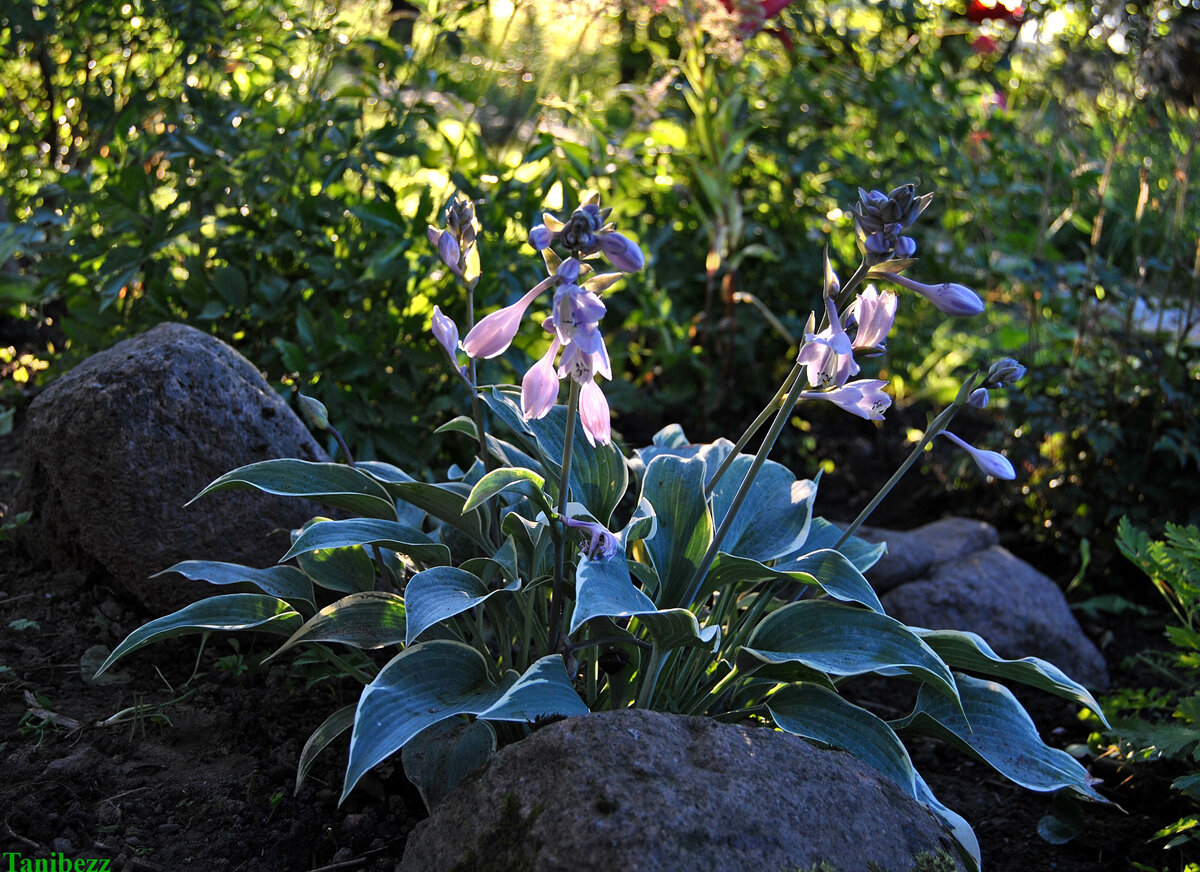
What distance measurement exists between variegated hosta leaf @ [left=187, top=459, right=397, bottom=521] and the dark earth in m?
0.46

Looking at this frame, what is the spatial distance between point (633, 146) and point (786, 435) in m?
1.26

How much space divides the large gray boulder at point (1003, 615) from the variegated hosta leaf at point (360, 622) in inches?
64.4

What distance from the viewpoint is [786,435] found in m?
3.80

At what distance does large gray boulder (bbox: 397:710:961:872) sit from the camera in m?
1.27

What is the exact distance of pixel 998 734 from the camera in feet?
5.82

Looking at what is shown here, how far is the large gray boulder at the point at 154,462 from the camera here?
83.5 inches

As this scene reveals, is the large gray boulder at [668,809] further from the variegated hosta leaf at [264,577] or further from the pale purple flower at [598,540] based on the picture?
the variegated hosta leaf at [264,577]

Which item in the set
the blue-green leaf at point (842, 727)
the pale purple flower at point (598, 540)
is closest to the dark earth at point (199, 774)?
the blue-green leaf at point (842, 727)

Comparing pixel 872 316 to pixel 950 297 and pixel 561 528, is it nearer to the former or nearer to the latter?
pixel 950 297

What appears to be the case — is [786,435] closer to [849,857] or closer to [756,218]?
[756,218]

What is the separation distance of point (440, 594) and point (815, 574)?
69 cm

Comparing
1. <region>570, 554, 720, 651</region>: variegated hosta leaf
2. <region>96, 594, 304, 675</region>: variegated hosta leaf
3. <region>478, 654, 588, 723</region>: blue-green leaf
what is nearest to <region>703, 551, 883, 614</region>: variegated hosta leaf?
<region>570, 554, 720, 651</region>: variegated hosta leaf

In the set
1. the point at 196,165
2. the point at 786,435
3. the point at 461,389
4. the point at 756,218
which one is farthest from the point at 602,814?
the point at 756,218

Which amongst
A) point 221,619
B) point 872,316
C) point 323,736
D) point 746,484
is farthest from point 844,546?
point 221,619
